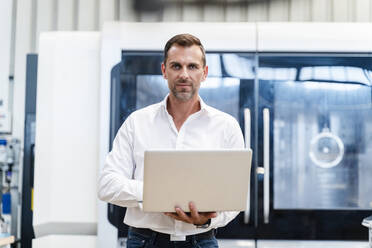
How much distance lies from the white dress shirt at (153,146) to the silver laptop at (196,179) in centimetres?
12

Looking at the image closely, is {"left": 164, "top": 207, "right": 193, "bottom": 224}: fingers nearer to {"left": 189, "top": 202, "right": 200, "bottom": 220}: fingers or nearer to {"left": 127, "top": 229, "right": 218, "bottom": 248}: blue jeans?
{"left": 189, "top": 202, "right": 200, "bottom": 220}: fingers

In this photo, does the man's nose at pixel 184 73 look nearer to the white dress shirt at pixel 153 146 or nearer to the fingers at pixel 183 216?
the white dress shirt at pixel 153 146

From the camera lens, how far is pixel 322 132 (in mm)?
2090

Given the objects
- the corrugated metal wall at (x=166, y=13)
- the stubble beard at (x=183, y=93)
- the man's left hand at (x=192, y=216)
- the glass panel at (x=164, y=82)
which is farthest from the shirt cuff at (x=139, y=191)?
the corrugated metal wall at (x=166, y=13)

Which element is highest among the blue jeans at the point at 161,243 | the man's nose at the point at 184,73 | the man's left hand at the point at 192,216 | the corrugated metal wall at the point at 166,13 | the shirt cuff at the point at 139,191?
the corrugated metal wall at the point at 166,13

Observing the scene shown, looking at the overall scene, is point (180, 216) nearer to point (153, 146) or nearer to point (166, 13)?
point (153, 146)

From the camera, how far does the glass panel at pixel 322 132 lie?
6.82ft

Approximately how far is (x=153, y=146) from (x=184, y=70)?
11.3 inches

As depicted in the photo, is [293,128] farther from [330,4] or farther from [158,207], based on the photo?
[330,4]

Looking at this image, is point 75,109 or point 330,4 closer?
→ point 75,109

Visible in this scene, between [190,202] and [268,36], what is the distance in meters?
1.12

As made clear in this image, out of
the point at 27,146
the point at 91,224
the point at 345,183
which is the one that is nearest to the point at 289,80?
the point at 345,183

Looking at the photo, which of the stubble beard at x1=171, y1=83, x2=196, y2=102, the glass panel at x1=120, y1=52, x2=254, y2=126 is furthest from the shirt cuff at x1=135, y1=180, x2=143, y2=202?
the glass panel at x1=120, y1=52, x2=254, y2=126

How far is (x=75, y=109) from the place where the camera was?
84.8 inches
